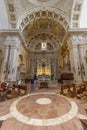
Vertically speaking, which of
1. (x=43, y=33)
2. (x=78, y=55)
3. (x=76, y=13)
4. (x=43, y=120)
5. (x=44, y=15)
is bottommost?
(x=43, y=120)

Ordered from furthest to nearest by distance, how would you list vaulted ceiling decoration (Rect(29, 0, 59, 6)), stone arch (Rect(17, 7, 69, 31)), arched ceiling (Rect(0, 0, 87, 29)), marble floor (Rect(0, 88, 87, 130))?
1. stone arch (Rect(17, 7, 69, 31))
2. vaulted ceiling decoration (Rect(29, 0, 59, 6))
3. arched ceiling (Rect(0, 0, 87, 29))
4. marble floor (Rect(0, 88, 87, 130))

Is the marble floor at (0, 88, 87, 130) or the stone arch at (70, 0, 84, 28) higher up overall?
the stone arch at (70, 0, 84, 28)

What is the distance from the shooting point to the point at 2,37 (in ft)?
44.2

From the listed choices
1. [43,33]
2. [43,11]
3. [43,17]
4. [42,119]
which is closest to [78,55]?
[43,11]

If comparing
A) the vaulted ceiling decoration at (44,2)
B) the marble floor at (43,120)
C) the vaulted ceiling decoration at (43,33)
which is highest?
the vaulted ceiling decoration at (44,2)

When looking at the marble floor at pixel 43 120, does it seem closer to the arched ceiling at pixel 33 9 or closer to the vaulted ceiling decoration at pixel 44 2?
the arched ceiling at pixel 33 9

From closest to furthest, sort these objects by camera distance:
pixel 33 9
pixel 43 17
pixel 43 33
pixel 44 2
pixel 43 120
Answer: pixel 43 120, pixel 44 2, pixel 33 9, pixel 43 17, pixel 43 33

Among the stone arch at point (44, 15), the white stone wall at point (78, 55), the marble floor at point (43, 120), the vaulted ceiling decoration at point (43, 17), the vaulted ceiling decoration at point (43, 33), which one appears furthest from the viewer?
the vaulted ceiling decoration at point (43, 33)

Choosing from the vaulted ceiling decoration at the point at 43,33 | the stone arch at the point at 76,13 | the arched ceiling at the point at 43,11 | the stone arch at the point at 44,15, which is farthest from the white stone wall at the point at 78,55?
the vaulted ceiling decoration at the point at 43,33

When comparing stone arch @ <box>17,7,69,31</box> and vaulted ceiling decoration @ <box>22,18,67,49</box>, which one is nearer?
stone arch @ <box>17,7,69,31</box>

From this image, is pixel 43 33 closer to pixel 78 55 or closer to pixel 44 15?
pixel 44 15

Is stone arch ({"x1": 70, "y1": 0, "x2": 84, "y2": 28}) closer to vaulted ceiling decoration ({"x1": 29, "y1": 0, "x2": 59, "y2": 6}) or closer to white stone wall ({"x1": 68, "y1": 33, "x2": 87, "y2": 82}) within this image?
white stone wall ({"x1": 68, "y1": 33, "x2": 87, "y2": 82})

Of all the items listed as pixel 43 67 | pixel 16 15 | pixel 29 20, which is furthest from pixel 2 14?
pixel 43 67

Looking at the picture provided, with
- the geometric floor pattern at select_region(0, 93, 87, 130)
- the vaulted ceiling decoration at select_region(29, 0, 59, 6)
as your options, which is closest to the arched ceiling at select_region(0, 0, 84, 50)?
the vaulted ceiling decoration at select_region(29, 0, 59, 6)
